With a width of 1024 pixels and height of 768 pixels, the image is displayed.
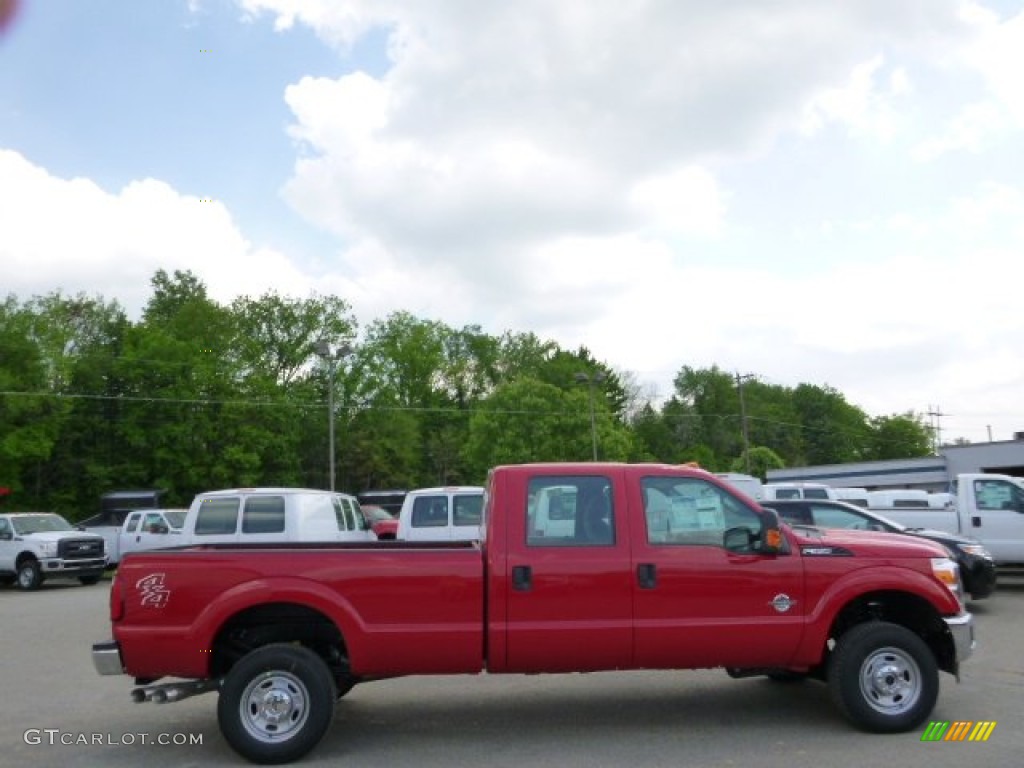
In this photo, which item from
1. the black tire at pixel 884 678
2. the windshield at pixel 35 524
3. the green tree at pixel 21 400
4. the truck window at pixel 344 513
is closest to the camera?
the black tire at pixel 884 678

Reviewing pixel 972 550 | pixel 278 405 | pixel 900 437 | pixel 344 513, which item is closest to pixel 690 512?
pixel 972 550

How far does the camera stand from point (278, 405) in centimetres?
6100

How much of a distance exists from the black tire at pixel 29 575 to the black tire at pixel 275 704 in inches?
791

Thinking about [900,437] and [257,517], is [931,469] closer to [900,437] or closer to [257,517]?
[257,517]

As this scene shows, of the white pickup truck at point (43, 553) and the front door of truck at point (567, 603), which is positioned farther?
the white pickup truck at point (43, 553)

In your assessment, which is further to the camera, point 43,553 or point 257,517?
point 43,553

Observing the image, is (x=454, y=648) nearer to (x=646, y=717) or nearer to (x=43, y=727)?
Result: (x=646, y=717)

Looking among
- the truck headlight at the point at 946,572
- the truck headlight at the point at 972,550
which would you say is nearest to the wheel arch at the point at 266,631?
the truck headlight at the point at 946,572

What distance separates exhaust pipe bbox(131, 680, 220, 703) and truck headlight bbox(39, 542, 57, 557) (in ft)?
63.8

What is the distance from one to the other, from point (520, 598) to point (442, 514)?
11777 mm

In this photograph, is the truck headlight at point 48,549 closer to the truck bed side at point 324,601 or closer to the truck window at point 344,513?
the truck window at point 344,513

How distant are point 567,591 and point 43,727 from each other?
4622mm

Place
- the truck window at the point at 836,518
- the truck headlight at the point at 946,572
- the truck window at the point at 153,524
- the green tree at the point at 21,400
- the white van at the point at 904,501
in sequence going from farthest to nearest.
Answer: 1. the green tree at the point at 21,400
2. the truck window at the point at 153,524
3. the white van at the point at 904,501
4. the truck window at the point at 836,518
5. the truck headlight at the point at 946,572

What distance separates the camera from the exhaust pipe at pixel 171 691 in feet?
22.7
